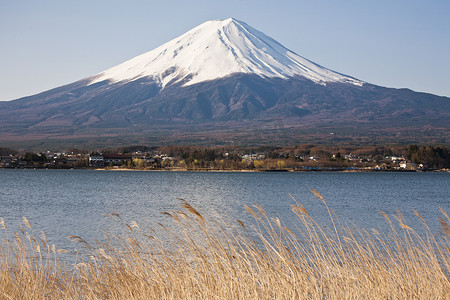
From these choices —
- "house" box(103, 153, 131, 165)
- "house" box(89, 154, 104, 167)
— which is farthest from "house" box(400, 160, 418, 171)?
"house" box(89, 154, 104, 167)

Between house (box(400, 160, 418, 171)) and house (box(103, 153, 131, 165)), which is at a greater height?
house (box(103, 153, 131, 165))

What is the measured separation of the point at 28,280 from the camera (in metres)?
7.85

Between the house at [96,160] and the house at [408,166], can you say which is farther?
the house at [96,160]

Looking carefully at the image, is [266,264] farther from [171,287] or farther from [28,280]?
[28,280]

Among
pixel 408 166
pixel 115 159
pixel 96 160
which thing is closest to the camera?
pixel 408 166

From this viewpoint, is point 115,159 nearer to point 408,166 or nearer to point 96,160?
point 96,160

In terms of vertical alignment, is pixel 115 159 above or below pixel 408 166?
above

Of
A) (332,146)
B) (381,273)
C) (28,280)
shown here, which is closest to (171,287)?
(28,280)

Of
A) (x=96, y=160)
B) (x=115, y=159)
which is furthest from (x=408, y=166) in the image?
(x=96, y=160)

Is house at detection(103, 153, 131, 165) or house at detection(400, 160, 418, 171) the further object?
house at detection(103, 153, 131, 165)

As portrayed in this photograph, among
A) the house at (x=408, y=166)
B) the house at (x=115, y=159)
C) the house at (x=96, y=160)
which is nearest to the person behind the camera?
the house at (x=408, y=166)

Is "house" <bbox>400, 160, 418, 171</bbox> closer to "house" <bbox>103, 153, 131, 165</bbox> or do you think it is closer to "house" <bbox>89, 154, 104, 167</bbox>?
"house" <bbox>103, 153, 131, 165</bbox>

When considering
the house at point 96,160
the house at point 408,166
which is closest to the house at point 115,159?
the house at point 96,160

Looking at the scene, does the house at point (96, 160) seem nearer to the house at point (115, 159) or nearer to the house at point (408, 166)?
the house at point (115, 159)
